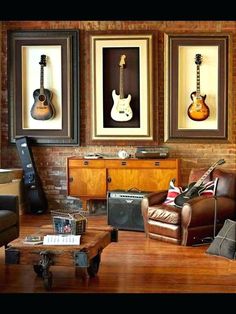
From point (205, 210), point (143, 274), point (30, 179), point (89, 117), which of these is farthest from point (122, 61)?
point (143, 274)

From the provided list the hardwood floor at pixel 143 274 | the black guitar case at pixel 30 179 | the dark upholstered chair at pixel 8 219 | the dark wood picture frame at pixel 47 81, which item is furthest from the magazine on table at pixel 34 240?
the dark wood picture frame at pixel 47 81

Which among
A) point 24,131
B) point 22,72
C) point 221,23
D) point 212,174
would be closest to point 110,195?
point 212,174

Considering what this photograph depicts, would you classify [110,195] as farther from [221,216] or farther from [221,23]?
[221,23]

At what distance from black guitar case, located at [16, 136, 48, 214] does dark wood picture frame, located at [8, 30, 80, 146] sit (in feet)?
0.72

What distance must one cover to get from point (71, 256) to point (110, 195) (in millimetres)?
2749

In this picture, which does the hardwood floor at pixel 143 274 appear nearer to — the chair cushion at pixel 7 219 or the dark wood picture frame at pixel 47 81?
the chair cushion at pixel 7 219

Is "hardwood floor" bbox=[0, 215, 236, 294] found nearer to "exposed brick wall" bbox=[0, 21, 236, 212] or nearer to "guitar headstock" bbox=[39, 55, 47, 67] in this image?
"exposed brick wall" bbox=[0, 21, 236, 212]

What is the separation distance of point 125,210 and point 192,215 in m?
1.24

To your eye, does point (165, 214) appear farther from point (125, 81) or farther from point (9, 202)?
point (125, 81)

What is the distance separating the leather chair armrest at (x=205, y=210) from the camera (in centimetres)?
580

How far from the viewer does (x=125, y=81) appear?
8.05 metres

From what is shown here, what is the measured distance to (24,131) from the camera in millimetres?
8211

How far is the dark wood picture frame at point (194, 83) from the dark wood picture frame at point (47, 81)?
138 centimetres

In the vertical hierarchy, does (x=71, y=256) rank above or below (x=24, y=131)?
below
